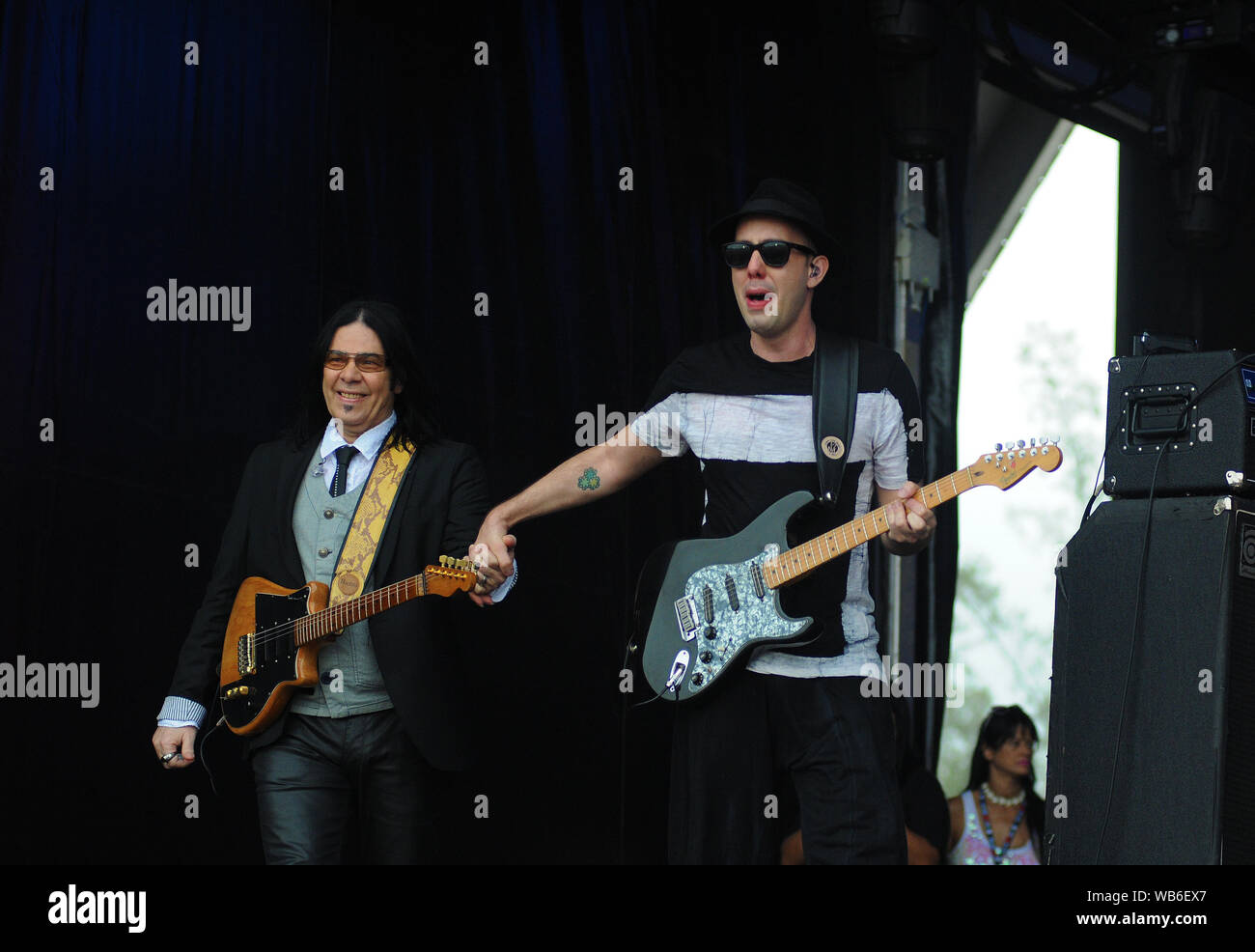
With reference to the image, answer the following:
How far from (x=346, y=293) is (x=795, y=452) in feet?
4.76

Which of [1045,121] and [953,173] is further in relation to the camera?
[1045,121]

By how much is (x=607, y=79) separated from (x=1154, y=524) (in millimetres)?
2463

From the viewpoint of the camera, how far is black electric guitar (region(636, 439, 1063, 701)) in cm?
385

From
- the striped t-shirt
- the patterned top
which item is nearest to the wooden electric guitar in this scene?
the striped t-shirt

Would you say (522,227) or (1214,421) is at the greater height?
(522,227)

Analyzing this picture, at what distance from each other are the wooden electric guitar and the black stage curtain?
44 cm

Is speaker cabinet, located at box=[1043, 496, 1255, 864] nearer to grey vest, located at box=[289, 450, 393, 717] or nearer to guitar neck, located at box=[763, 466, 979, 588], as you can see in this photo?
guitar neck, located at box=[763, 466, 979, 588]

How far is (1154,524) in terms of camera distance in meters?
3.51

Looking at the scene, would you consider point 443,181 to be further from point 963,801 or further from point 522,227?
point 963,801

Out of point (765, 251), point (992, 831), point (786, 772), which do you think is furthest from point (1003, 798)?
point (765, 251)

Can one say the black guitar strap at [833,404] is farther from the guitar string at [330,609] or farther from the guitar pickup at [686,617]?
the guitar string at [330,609]

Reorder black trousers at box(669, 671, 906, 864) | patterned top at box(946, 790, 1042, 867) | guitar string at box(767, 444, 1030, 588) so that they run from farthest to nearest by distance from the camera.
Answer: patterned top at box(946, 790, 1042, 867) → guitar string at box(767, 444, 1030, 588) → black trousers at box(669, 671, 906, 864)

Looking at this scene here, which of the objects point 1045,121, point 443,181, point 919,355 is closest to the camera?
point 443,181
